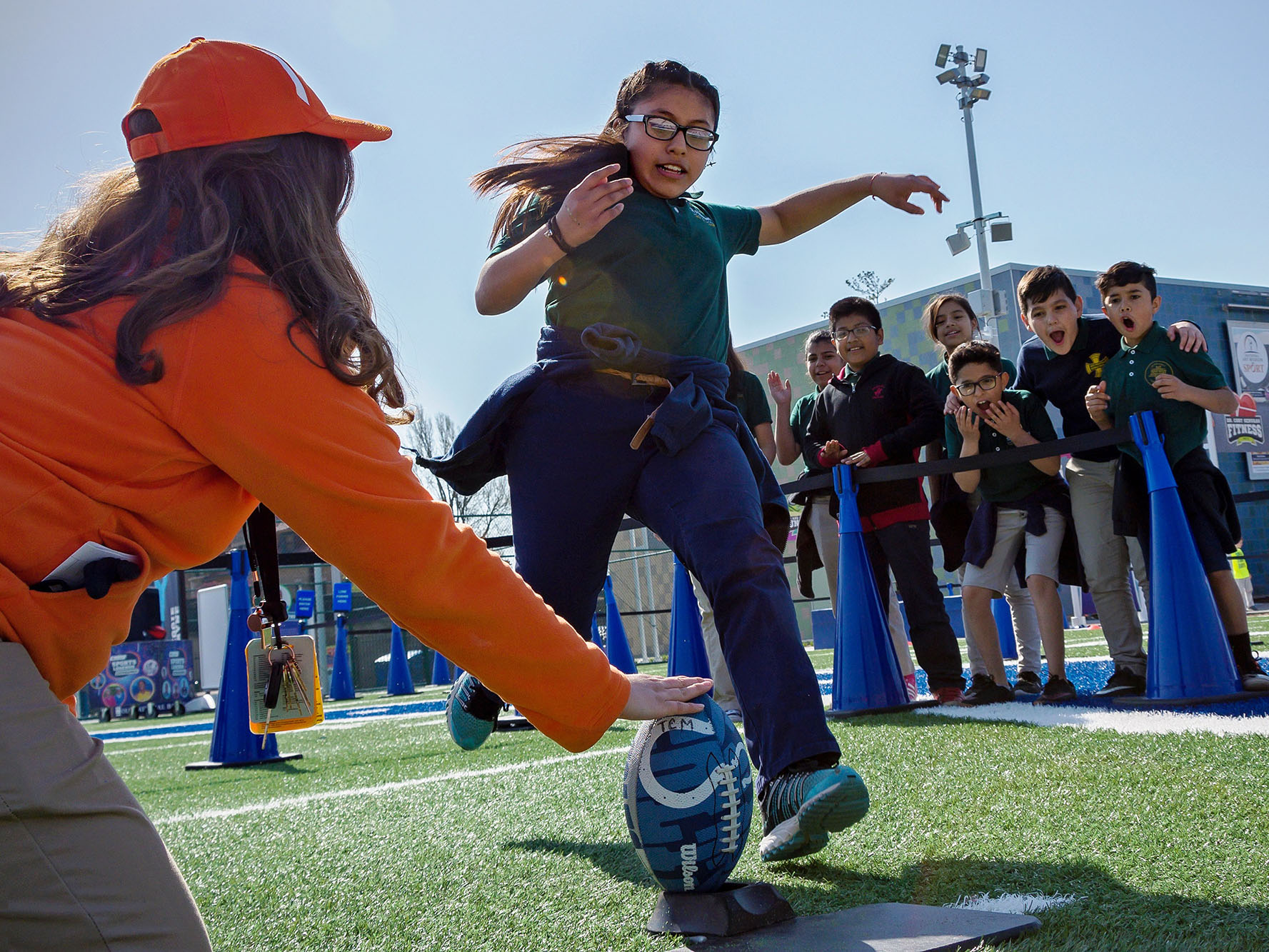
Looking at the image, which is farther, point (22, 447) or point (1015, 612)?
point (1015, 612)

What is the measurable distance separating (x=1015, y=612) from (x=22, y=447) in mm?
5970

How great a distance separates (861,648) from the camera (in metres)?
5.45

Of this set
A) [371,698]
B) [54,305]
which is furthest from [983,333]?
[54,305]

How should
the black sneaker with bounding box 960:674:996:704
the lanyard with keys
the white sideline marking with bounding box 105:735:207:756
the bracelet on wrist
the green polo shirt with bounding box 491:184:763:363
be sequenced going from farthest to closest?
the white sideline marking with bounding box 105:735:207:756 → the black sneaker with bounding box 960:674:996:704 → the green polo shirt with bounding box 491:184:763:363 → the bracelet on wrist → the lanyard with keys

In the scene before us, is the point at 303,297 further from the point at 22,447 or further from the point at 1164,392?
the point at 1164,392

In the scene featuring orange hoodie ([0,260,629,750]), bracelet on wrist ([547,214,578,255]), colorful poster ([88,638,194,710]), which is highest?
bracelet on wrist ([547,214,578,255])

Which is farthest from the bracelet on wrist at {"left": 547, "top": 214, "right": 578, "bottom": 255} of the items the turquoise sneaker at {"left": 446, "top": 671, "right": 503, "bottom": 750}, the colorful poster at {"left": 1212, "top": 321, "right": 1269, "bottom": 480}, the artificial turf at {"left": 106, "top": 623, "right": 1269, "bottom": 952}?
the colorful poster at {"left": 1212, "top": 321, "right": 1269, "bottom": 480}

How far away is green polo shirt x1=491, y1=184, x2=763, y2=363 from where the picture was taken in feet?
9.11

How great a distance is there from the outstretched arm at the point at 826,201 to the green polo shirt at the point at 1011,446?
111 inches

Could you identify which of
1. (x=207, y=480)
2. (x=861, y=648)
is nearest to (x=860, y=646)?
(x=861, y=648)

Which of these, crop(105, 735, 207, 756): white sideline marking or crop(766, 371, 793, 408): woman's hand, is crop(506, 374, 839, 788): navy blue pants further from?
crop(105, 735, 207, 756): white sideline marking

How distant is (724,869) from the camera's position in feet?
6.69

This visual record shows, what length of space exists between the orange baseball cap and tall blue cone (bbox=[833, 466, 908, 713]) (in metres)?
4.43

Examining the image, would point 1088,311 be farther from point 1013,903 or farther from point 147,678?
point 1013,903
